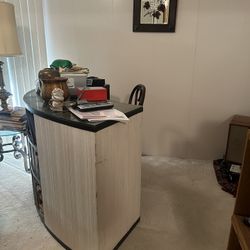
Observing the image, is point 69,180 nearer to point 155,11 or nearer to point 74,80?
point 74,80

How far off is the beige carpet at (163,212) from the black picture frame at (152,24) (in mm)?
1391

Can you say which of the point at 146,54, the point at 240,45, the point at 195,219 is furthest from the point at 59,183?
the point at 240,45

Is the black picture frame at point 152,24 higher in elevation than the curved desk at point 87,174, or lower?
higher

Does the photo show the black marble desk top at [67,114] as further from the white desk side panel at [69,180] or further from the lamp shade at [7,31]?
the lamp shade at [7,31]

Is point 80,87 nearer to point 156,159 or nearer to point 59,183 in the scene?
point 59,183

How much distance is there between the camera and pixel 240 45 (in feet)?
7.39

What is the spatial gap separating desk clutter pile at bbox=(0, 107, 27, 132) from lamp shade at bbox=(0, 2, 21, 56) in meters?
0.52

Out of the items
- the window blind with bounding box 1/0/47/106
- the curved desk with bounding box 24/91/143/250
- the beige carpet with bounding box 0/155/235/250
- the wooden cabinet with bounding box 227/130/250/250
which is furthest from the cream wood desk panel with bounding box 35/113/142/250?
the window blind with bounding box 1/0/47/106

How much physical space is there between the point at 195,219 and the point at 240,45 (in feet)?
5.27

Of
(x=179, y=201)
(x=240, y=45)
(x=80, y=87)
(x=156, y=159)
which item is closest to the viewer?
(x=80, y=87)

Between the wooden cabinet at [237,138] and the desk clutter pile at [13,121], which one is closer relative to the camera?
the desk clutter pile at [13,121]

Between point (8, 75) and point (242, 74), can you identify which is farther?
point (8, 75)

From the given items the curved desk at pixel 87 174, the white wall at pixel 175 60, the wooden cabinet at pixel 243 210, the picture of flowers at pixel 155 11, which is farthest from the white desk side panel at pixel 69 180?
the picture of flowers at pixel 155 11

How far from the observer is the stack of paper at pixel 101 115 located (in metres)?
1.19
